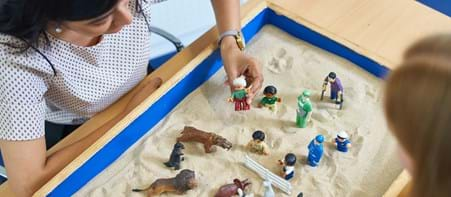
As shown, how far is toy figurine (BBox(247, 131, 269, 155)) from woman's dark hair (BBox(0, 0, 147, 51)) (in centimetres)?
32

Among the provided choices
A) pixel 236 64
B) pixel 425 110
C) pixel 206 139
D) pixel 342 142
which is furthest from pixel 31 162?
pixel 425 110

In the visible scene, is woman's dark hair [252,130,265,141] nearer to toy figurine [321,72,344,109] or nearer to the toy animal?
the toy animal

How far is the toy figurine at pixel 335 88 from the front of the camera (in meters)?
1.01

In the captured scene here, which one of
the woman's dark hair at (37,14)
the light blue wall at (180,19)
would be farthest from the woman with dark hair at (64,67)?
the light blue wall at (180,19)

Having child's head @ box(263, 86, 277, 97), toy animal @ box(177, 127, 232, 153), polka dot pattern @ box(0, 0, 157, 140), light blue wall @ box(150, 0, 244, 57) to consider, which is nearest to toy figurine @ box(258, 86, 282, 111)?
child's head @ box(263, 86, 277, 97)

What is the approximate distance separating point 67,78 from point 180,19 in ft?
2.84

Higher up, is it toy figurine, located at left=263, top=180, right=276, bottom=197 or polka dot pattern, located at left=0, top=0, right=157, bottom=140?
Answer: polka dot pattern, located at left=0, top=0, right=157, bottom=140

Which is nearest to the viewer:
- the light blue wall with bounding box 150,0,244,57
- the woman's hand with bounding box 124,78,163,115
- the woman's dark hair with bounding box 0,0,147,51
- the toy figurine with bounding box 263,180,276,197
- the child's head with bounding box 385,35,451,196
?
the child's head with bounding box 385,35,451,196

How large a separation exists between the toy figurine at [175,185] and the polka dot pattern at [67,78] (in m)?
0.21

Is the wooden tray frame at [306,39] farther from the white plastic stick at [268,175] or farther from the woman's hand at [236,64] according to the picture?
the white plastic stick at [268,175]

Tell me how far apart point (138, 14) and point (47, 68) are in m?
0.22

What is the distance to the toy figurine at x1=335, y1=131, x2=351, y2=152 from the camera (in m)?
0.94

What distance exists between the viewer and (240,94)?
100cm

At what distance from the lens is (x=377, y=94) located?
1.04 m
